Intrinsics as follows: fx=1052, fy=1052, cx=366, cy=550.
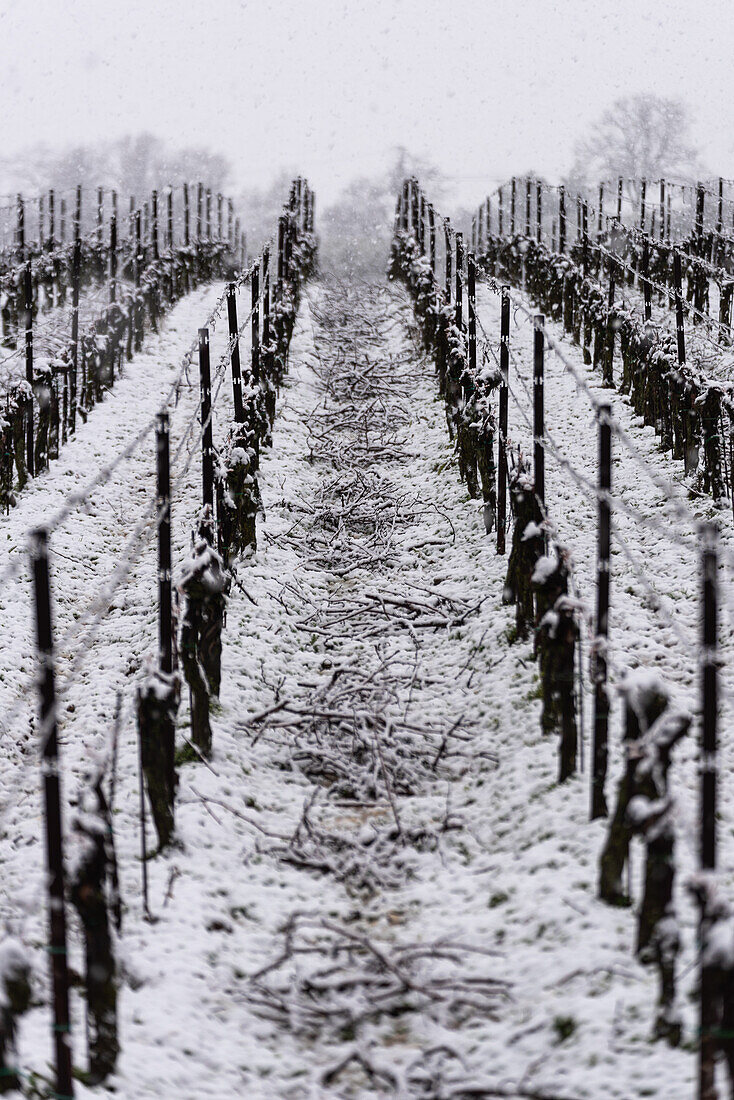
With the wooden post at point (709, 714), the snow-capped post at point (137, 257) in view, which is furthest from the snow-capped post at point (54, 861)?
the snow-capped post at point (137, 257)

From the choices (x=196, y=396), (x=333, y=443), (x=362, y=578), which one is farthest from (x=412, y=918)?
(x=196, y=396)

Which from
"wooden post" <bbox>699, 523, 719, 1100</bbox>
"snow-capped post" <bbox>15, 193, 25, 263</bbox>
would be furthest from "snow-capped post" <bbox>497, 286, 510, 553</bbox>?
"snow-capped post" <bbox>15, 193, 25, 263</bbox>

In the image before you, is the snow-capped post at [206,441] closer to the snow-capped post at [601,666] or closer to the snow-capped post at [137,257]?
the snow-capped post at [601,666]

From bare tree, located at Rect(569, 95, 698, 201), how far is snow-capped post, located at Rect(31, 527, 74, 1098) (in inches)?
1692

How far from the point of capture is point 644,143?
4275 cm

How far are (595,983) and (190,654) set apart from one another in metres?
3.05

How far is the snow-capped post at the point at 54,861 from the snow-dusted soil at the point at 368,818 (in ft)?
1.03

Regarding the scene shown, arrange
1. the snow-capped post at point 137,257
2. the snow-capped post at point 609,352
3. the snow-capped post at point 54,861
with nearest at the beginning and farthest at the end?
1. the snow-capped post at point 54,861
2. the snow-capped post at point 609,352
3. the snow-capped post at point 137,257

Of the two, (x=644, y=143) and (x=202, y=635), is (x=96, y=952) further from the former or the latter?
(x=644, y=143)

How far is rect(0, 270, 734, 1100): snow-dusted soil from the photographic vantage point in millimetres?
3826

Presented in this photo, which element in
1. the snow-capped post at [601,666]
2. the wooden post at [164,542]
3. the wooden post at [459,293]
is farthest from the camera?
the wooden post at [459,293]

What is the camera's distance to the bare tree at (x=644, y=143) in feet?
139

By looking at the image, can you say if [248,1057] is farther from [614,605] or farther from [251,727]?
[614,605]

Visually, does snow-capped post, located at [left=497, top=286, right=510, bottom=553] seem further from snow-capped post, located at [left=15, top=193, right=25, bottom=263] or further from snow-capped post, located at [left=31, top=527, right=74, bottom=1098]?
snow-capped post, located at [left=15, top=193, right=25, bottom=263]
